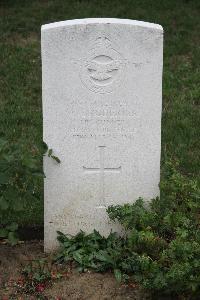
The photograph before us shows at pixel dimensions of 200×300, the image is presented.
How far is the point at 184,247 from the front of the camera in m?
4.01

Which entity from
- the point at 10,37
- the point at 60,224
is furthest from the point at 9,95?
the point at 60,224

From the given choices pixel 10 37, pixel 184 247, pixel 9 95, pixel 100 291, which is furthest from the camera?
pixel 10 37

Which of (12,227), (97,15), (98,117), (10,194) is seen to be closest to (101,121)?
(98,117)

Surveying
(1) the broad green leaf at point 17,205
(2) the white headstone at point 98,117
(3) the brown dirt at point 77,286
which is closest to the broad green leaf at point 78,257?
(3) the brown dirt at point 77,286

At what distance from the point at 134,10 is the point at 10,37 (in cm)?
207

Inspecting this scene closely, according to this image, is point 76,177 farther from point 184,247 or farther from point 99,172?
point 184,247

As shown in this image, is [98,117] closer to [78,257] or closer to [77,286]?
[78,257]

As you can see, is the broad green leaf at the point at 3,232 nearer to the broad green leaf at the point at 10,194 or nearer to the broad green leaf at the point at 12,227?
the broad green leaf at the point at 12,227

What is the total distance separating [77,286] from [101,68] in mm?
1452

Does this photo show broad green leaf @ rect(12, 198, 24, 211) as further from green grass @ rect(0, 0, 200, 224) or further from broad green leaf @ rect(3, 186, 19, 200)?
green grass @ rect(0, 0, 200, 224)

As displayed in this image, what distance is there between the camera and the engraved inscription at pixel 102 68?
14.6 ft

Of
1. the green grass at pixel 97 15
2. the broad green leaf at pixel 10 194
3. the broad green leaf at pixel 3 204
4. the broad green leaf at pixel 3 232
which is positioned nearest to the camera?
the broad green leaf at pixel 3 204

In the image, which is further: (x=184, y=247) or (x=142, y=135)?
(x=142, y=135)

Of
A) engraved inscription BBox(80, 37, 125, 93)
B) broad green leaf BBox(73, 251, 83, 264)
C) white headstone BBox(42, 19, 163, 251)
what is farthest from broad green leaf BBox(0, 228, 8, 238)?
engraved inscription BBox(80, 37, 125, 93)
